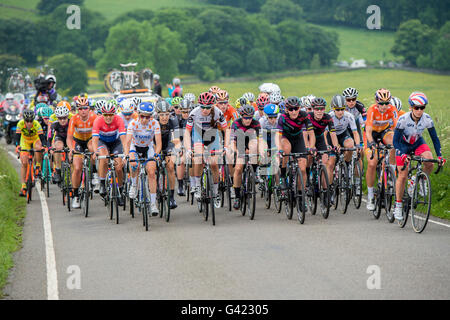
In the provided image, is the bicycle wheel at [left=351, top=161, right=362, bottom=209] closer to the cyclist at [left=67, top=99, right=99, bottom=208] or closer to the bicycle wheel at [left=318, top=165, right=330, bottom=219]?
the bicycle wheel at [left=318, top=165, right=330, bottom=219]

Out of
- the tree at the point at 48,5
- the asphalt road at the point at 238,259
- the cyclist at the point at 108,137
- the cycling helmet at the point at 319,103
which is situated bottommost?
the asphalt road at the point at 238,259

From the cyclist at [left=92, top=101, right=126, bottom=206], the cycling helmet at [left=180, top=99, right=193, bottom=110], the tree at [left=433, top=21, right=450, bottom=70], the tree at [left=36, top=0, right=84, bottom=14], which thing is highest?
the tree at [left=36, top=0, right=84, bottom=14]

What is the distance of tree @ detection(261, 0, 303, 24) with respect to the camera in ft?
397

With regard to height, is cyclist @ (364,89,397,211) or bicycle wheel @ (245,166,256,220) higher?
cyclist @ (364,89,397,211)

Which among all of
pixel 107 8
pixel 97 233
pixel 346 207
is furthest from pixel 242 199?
pixel 107 8

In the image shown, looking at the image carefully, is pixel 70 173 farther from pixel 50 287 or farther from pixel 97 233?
pixel 50 287

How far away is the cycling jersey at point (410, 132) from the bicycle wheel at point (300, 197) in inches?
66.3

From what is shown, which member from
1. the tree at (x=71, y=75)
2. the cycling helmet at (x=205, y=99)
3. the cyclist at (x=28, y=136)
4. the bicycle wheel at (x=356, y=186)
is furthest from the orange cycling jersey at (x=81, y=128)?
the tree at (x=71, y=75)

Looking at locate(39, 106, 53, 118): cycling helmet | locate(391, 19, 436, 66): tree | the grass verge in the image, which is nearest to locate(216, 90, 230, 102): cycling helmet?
the grass verge

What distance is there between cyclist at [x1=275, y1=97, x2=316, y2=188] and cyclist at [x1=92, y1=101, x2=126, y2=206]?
2927mm

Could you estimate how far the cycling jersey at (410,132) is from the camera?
11031 mm

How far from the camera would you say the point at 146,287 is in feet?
26.5

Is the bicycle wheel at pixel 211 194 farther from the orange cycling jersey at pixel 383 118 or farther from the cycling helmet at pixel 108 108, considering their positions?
the orange cycling jersey at pixel 383 118

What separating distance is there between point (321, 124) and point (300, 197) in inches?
63.1
